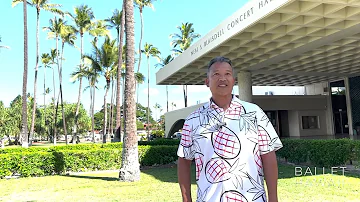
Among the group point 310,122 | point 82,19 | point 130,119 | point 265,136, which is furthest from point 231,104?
point 82,19

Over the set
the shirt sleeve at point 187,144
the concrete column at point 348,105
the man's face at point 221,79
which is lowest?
the shirt sleeve at point 187,144

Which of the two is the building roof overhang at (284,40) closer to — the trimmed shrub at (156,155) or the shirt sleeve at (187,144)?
the trimmed shrub at (156,155)

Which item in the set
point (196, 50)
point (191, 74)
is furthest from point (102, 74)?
point (196, 50)

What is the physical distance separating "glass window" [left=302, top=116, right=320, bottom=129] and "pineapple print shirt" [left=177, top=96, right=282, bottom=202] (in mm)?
27331

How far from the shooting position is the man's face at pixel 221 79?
201 centimetres

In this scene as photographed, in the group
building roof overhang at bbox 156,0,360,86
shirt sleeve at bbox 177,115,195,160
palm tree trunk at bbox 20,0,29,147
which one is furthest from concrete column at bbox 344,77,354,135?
shirt sleeve at bbox 177,115,195,160

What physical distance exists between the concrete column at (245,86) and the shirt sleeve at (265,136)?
1797 cm

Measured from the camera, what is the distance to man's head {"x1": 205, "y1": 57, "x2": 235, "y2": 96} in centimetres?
201

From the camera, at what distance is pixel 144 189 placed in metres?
8.46

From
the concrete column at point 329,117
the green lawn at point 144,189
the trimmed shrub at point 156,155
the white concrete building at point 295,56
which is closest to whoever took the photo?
the green lawn at point 144,189

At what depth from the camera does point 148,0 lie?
36406 mm

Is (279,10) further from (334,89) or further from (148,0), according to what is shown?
(148,0)

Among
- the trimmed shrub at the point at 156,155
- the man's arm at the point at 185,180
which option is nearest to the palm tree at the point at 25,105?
the trimmed shrub at the point at 156,155

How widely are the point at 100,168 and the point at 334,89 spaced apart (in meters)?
23.3
